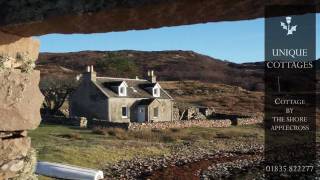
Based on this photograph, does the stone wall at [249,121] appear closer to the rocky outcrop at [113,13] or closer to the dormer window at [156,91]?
the dormer window at [156,91]

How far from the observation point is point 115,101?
1513 inches

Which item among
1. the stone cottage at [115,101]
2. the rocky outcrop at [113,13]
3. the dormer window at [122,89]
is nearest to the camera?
the rocky outcrop at [113,13]

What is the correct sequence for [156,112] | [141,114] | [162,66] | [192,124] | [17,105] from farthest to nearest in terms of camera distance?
[162,66] < [156,112] < [141,114] < [192,124] < [17,105]

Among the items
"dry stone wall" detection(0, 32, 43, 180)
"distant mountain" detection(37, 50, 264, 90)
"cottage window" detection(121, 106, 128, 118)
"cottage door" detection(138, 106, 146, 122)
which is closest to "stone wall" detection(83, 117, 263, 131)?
"cottage door" detection(138, 106, 146, 122)

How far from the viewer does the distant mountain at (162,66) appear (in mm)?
88625

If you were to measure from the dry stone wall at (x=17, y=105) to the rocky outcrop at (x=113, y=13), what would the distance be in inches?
11.4

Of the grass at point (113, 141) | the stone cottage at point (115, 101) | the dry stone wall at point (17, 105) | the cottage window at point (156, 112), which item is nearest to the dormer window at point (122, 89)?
the stone cottage at point (115, 101)

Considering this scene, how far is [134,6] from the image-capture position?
3506 millimetres

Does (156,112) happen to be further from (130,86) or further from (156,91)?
(130,86)

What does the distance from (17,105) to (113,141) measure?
22.3m

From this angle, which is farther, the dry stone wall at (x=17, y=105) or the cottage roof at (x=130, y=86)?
the cottage roof at (x=130, y=86)

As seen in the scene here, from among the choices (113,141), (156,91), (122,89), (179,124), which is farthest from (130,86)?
(113,141)

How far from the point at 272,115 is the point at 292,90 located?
2929 centimetres

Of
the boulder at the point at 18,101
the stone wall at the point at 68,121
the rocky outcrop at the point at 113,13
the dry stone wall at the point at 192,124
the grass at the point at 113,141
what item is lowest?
the grass at the point at 113,141
